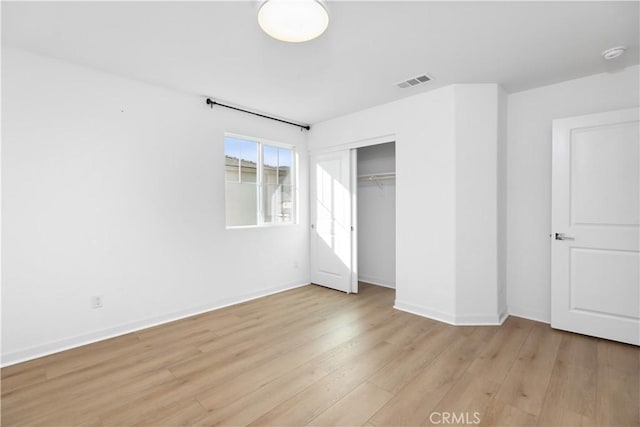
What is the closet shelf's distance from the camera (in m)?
4.56

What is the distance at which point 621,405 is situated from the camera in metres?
1.91

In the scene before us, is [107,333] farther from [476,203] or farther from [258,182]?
[476,203]

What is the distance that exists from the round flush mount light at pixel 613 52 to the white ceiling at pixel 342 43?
6cm

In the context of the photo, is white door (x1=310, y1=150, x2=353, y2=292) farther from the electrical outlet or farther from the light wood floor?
the electrical outlet

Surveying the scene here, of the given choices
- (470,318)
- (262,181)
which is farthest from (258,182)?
(470,318)

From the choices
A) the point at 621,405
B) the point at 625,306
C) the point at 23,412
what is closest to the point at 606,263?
the point at 625,306

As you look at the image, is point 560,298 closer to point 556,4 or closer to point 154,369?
point 556,4

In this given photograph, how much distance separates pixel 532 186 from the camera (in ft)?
11.2

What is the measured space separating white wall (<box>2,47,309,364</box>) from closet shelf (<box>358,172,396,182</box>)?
6.61 ft

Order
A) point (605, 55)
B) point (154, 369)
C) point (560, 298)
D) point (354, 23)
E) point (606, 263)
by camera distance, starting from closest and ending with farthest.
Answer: point (354, 23)
point (154, 369)
point (605, 55)
point (606, 263)
point (560, 298)

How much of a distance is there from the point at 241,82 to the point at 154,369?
280 cm

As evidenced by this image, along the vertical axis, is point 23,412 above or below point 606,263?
below

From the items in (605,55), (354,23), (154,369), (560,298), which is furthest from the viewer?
(560,298)

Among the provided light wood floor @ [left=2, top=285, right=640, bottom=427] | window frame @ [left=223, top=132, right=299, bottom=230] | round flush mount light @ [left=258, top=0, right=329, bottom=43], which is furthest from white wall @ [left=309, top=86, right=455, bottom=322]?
round flush mount light @ [left=258, top=0, right=329, bottom=43]
